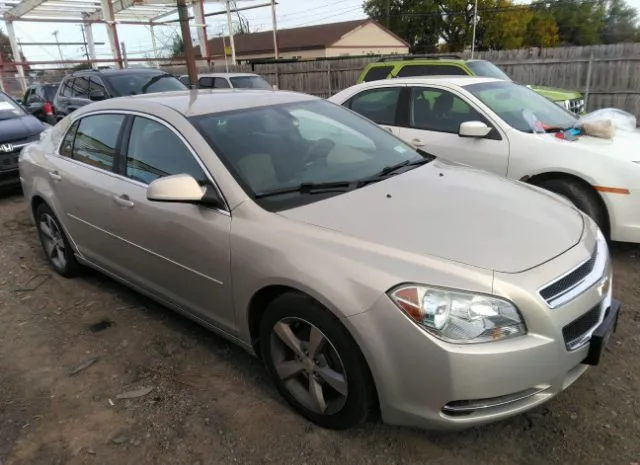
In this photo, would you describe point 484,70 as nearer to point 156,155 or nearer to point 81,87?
point 81,87

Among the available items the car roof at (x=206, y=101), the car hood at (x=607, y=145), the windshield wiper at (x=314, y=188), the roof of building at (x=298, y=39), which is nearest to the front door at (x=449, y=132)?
the car hood at (x=607, y=145)

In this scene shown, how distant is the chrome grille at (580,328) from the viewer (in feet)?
7.13

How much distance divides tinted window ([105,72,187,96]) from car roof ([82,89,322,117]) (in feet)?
19.7

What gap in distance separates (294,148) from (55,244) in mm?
2779

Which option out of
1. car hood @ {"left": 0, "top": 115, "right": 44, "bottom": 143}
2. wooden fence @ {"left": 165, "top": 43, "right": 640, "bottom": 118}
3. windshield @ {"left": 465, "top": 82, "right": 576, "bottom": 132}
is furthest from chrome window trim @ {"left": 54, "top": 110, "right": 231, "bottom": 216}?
wooden fence @ {"left": 165, "top": 43, "right": 640, "bottom": 118}

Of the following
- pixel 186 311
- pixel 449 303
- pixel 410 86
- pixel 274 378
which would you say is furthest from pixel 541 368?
pixel 410 86

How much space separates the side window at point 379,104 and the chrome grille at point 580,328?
3.96 m

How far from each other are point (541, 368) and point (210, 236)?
1743 millimetres

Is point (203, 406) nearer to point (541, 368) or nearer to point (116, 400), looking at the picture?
point (116, 400)

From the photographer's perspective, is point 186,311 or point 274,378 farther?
point 186,311

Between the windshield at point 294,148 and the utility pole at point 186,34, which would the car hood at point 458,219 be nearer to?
the windshield at point 294,148

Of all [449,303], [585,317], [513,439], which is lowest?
[513,439]

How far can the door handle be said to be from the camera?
3342 mm

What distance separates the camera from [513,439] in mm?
2473
